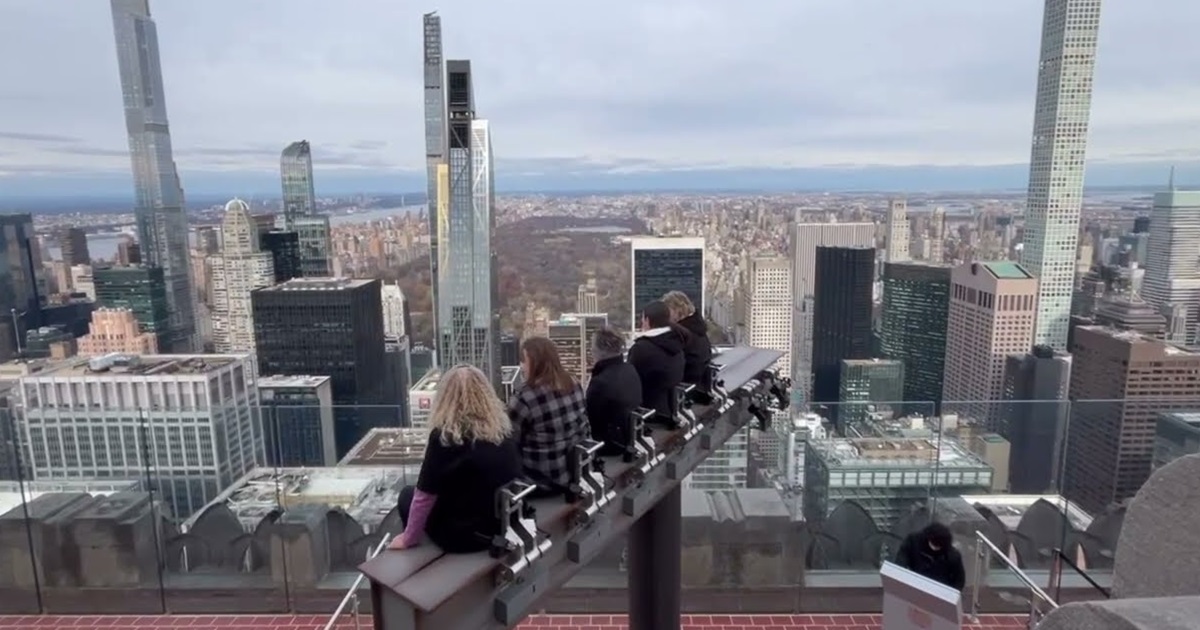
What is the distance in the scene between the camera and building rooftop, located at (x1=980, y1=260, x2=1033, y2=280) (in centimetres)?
1599

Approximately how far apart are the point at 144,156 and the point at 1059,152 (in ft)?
135

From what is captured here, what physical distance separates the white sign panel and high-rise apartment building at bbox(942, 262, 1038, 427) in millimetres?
11247

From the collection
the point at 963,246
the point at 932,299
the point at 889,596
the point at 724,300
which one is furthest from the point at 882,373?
the point at 889,596

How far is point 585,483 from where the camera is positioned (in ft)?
7.24

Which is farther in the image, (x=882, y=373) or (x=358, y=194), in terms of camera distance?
(x=358, y=194)

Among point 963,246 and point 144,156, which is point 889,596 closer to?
point 963,246

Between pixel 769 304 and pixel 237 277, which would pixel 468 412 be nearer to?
pixel 769 304

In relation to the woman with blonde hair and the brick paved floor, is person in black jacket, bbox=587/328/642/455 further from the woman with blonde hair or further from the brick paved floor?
the brick paved floor

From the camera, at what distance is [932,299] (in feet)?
53.0

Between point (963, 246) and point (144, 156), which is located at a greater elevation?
point (144, 156)

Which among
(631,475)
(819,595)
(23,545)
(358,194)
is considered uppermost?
(358,194)

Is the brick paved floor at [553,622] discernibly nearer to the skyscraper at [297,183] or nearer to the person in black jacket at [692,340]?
the person in black jacket at [692,340]

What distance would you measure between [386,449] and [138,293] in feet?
63.5

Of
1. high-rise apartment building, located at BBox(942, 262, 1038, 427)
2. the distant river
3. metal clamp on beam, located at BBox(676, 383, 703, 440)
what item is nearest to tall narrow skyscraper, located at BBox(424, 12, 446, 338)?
the distant river
